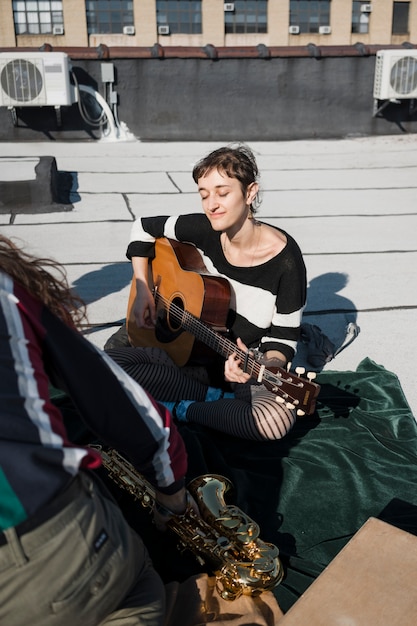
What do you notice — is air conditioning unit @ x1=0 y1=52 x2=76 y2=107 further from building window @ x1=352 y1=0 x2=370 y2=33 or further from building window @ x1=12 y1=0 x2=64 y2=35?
building window @ x1=352 y1=0 x2=370 y2=33

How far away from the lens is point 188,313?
2748 millimetres

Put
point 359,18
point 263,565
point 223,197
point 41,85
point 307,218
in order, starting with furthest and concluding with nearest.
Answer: point 359,18 < point 41,85 < point 307,218 < point 223,197 < point 263,565

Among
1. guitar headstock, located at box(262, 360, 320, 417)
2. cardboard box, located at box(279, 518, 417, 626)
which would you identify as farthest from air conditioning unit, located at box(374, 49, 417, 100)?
cardboard box, located at box(279, 518, 417, 626)

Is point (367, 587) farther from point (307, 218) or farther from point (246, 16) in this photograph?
point (246, 16)

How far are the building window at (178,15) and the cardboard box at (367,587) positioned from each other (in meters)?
25.2

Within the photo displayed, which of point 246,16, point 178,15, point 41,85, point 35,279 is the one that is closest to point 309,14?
point 246,16

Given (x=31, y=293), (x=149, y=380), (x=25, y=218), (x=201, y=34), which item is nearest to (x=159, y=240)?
(x=149, y=380)

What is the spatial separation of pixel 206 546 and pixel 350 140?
888cm

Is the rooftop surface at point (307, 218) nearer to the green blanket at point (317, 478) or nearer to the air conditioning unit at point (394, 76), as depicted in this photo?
the green blanket at point (317, 478)

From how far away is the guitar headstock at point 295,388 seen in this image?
2.17m

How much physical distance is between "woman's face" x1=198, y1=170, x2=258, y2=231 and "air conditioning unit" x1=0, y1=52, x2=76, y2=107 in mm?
7256

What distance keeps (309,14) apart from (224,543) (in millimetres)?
26659

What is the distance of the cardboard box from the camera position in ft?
4.45

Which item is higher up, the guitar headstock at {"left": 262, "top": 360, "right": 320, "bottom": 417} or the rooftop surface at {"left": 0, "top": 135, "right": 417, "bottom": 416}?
the guitar headstock at {"left": 262, "top": 360, "right": 320, "bottom": 417}
